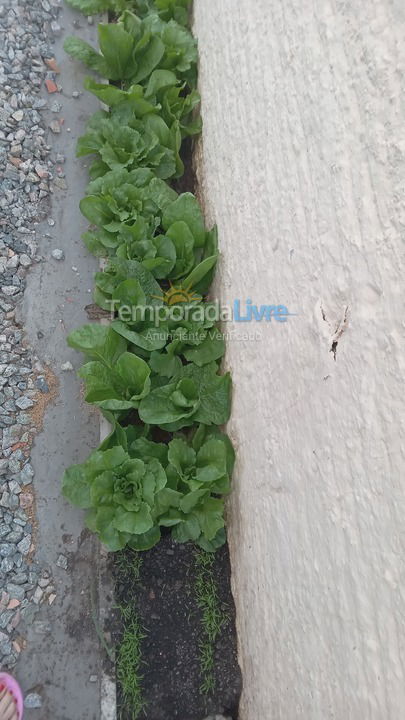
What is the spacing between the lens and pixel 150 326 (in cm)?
220

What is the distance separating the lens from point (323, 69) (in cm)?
132

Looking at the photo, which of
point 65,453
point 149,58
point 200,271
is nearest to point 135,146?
point 149,58

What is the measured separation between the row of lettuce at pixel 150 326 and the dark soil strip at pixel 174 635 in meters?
0.12

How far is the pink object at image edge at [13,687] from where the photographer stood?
1.78 meters

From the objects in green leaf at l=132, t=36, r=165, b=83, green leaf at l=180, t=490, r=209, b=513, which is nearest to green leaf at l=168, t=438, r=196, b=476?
green leaf at l=180, t=490, r=209, b=513

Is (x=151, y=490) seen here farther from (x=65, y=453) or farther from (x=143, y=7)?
(x=143, y=7)

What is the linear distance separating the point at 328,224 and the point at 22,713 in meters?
1.86

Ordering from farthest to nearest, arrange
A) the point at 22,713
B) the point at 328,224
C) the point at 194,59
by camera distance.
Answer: the point at 194,59 < the point at 22,713 < the point at 328,224

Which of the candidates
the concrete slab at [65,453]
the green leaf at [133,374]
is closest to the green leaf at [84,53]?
the concrete slab at [65,453]

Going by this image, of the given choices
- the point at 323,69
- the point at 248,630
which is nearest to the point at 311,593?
the point at 248,630

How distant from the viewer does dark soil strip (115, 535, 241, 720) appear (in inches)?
71.5

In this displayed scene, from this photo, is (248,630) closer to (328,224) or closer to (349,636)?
(349,636)

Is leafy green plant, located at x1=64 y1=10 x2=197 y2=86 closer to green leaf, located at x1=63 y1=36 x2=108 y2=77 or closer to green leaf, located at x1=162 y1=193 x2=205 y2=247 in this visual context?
green leaf, located at x1=63 y1=36 x2=108 y2=77

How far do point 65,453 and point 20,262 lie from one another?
3.21ft
